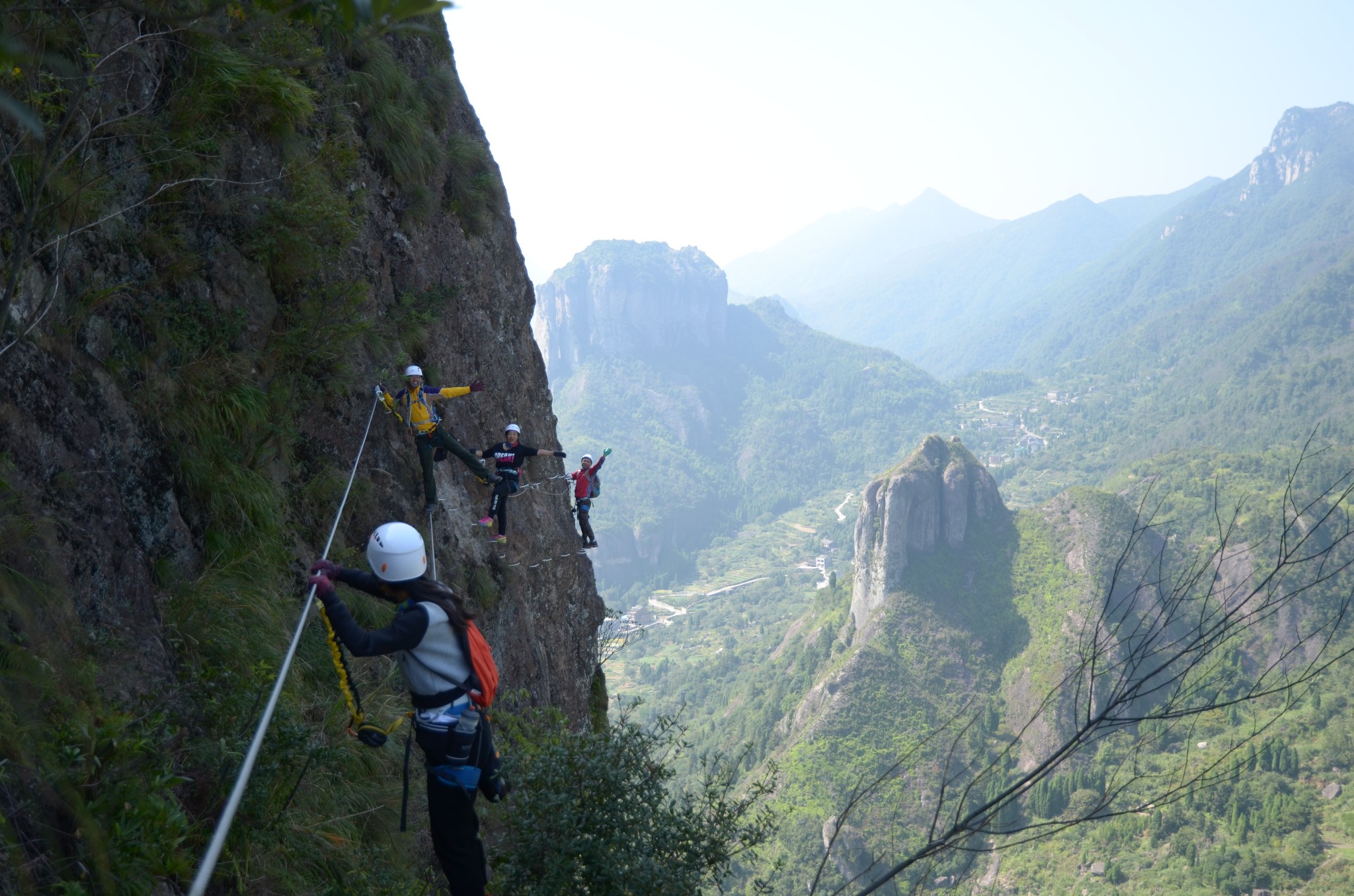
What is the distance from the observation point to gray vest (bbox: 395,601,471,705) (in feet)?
13.1

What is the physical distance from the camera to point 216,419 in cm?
572

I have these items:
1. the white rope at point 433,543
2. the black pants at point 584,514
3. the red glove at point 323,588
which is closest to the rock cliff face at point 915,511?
the black pants at point 584,514

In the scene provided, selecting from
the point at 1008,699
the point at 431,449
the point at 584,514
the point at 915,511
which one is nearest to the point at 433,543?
the point at 431,449

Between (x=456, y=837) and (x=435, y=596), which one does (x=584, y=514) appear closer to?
(x=456, y=837)

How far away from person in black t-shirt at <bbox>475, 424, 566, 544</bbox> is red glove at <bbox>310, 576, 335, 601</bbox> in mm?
5781

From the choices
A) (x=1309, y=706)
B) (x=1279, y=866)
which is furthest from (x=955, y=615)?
(x=1279, y=866)

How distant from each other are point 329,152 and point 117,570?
5.09m

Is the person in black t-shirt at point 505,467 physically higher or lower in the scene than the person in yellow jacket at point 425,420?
lower

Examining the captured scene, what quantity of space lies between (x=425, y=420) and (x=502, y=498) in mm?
1919

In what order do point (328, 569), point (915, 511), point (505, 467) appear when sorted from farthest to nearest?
point (915, 511) → point (505, 467) → point (328, 569)

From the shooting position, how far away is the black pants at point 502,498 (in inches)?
387

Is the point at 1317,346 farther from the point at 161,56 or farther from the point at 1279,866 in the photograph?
the point at 161,56

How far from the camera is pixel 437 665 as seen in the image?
4.02m

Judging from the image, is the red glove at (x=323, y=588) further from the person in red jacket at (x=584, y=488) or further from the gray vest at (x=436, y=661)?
the person in red jacket at (x=584, y=488)
